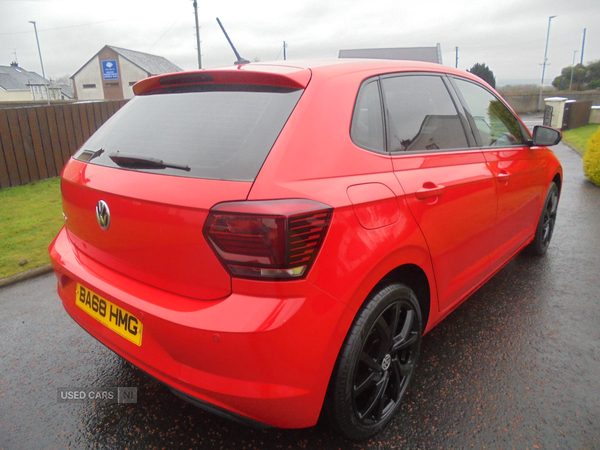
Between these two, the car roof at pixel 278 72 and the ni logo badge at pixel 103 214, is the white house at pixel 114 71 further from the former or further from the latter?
the ni logo badge at pixel 103 214

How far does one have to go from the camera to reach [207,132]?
1.84 m

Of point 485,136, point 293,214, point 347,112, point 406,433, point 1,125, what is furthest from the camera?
point 1,125

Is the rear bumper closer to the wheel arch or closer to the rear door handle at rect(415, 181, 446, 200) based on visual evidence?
the wheel arch

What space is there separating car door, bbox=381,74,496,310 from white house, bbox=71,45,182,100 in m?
58.8

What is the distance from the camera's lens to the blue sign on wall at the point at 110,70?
59938mm

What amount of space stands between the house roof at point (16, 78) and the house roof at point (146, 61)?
715 inches

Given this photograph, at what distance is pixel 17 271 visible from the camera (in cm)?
413

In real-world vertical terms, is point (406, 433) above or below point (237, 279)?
below

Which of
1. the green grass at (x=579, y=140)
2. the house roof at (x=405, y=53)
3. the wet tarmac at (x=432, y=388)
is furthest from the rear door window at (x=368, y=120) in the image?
the house roof at (x=405, y=53)

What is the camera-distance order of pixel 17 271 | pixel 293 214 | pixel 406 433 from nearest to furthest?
pixel 293 214 → pixel 406 433 → pixel 17 271

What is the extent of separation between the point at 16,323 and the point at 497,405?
128 inches

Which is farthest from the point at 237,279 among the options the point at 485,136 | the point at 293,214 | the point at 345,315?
the point at 485,136

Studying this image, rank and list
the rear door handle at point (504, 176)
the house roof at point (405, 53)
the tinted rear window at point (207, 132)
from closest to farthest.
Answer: the tinted rear window at point (207, 132) → the rear door handle at point (504, 176) → the house roof at point (405, 53)

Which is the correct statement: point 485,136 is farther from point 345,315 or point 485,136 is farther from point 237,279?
point 237,279
